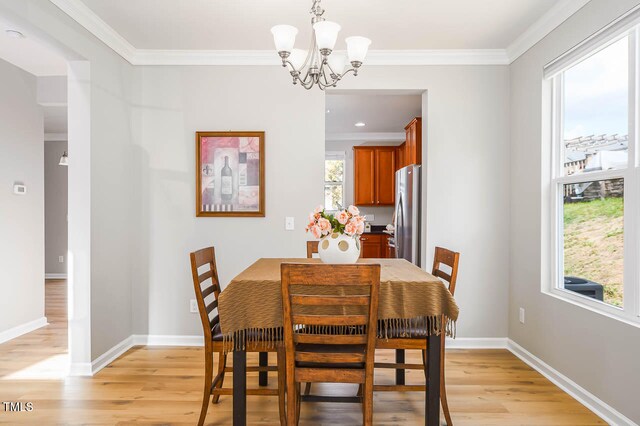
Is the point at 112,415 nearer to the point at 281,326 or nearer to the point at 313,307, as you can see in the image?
the point at 281,326

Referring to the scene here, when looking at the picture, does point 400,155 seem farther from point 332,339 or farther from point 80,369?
point 80,369

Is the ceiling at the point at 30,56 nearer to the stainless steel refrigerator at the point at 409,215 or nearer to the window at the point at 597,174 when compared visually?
the stainless steel refrigerator at the point at 409,215

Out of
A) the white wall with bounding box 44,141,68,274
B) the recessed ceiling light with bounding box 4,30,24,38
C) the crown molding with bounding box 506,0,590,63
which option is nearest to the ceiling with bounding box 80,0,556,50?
the crown molding with bounding box 506,0,590,63

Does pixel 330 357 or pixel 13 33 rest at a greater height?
pixel 13 33

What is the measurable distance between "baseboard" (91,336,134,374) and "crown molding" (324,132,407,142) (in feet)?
15.1

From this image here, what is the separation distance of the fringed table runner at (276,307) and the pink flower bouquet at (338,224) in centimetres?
34

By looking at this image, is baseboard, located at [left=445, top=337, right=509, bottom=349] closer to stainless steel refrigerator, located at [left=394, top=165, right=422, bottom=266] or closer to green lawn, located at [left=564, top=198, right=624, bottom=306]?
stainless steel refrigerator, located at [left=394, top=165, right=422, bottom=266]

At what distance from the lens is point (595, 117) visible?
8.11ft

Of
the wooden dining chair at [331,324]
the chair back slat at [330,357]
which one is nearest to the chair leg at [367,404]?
the wooden dining chair at [331,324]

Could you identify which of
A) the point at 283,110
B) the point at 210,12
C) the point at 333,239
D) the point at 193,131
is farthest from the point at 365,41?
the point at 193,131

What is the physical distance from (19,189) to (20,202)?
128mm

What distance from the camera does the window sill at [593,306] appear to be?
214 centimetres

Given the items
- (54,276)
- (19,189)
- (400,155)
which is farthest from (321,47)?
(54,276)

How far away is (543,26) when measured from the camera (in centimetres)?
291
